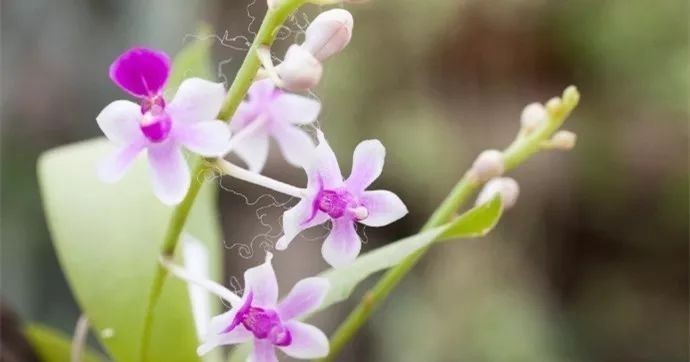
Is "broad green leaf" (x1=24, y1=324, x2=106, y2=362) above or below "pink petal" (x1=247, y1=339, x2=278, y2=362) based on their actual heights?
below

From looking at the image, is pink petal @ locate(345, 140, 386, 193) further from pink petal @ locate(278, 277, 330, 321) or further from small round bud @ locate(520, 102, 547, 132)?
small round bud @ locate(520, 102, 547, 132)

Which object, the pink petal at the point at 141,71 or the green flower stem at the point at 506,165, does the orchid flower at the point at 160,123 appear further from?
the green flower stem at the point at 506,165

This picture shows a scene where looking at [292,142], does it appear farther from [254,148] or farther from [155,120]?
[155,120]

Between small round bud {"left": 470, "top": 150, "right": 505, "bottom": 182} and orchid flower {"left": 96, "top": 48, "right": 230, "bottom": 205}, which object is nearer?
orchid flower {"left": 96, "top": 48, "right": 230, "bottom": 205}

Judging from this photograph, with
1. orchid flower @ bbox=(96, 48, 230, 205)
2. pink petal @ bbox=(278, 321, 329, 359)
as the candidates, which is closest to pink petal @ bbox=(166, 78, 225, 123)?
orchid flower @ bbox=(96, 48, 230, 205)

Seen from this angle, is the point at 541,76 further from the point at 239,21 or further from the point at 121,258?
the point at 121,258

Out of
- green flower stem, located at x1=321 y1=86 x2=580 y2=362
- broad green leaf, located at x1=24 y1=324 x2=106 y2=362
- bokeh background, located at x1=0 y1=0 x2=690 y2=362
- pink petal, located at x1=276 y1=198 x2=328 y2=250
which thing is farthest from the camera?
bokeh background, located at x1=0 y1=0 x2=690 y2=362
